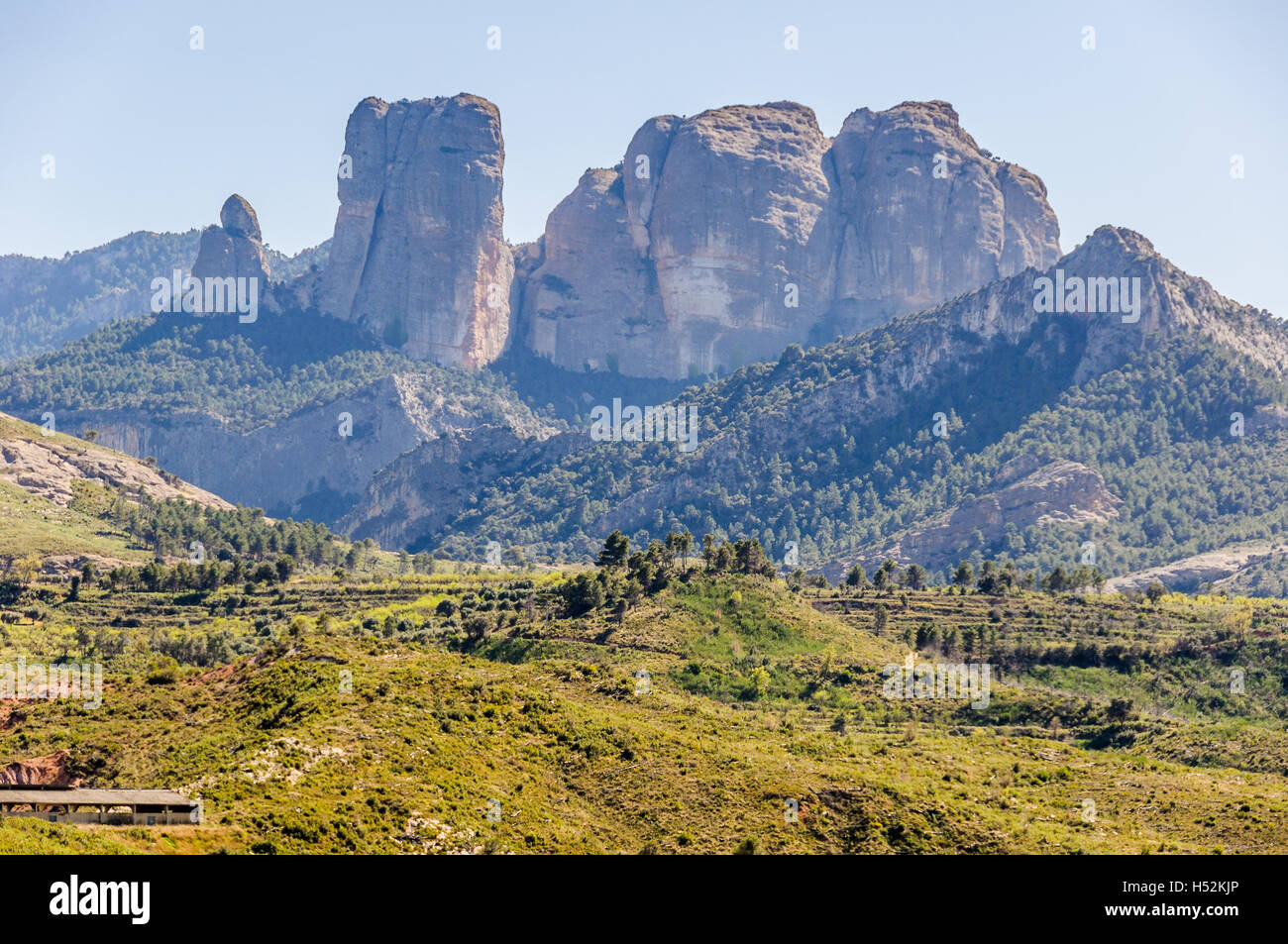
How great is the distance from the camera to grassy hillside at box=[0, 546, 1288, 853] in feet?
180

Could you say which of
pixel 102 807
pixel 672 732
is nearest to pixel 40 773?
pixel 102 807

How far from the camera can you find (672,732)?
71.4m

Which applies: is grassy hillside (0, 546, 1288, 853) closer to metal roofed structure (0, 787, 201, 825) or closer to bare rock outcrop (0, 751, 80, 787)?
bare rock outcrop (0, 751, 80, 787)

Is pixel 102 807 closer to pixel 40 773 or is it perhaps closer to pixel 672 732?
pixel 40 773

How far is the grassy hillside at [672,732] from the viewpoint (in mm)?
54781

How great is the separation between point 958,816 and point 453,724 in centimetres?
2164

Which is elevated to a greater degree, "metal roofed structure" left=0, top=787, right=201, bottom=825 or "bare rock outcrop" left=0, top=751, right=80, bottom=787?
"metal roofed structure" left=0, top=787, right=201, bottom=825

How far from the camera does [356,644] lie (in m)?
77.4

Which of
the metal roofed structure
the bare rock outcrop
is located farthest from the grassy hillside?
the metal roofed structure

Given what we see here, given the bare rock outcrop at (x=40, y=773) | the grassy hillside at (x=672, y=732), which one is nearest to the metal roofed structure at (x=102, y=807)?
the grassy hillside at (x=672, y=732)

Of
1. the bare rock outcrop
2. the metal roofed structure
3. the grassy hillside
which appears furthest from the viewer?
the bare rock outcrop

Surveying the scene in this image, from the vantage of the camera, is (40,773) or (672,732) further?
(672,732)
